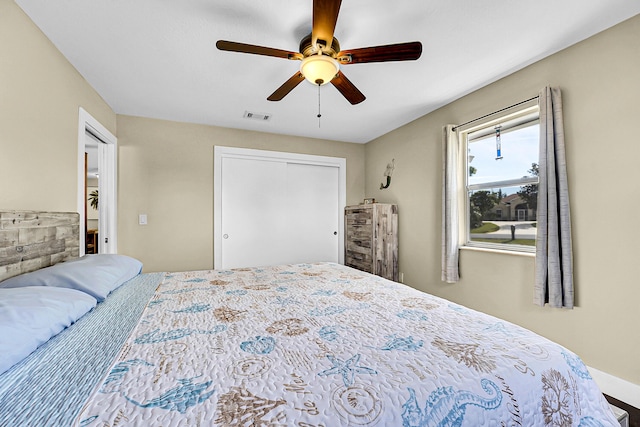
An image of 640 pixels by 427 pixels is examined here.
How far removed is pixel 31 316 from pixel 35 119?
152 centimetres

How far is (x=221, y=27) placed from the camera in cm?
178

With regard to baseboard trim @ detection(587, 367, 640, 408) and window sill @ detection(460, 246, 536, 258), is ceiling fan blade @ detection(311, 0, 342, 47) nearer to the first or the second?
window sill @ detection(460, 246, 536, 258)

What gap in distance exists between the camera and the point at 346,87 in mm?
1900

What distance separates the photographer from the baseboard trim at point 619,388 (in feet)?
5.48

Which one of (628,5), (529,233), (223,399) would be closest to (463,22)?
(628,5)

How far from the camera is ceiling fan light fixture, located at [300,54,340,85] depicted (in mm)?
1609

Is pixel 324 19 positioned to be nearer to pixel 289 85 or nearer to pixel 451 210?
pixel 289 85

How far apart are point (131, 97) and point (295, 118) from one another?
1.67 m

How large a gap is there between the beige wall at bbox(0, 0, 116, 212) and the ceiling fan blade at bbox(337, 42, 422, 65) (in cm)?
183

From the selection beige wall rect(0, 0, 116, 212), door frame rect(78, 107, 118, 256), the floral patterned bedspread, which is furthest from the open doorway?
the floral patterned bedspread

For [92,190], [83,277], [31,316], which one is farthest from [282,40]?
[92,190]

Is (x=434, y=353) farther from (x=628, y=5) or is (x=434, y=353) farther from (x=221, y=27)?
(x=628, y=5)

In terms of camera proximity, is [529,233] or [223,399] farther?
[529,233]

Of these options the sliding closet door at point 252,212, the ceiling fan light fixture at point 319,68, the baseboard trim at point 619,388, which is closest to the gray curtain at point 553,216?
the baseboard trim at point 619,388
